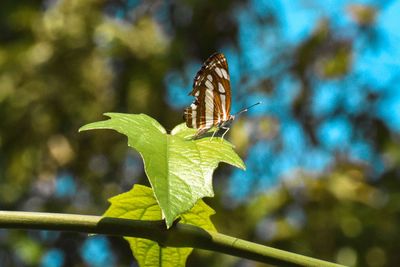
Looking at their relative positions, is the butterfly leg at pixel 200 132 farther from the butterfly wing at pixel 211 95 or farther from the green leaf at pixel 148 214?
the green leaf at pixel 148 214

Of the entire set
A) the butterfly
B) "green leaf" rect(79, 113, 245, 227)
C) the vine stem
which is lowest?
the vine stem

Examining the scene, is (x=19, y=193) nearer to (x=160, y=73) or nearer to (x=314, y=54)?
(x=160, y=73)

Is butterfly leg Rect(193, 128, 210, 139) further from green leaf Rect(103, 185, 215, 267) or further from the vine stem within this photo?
the vine stem

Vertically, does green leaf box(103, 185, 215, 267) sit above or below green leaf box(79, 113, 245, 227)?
below

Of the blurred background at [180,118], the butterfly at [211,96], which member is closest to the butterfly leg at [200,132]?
the butterfly at [211,96]

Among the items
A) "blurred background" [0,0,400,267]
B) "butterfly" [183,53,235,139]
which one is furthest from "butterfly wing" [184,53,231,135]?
"blurred background" [0,0,400,267]

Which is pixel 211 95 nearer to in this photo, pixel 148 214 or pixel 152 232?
pixel 148 214

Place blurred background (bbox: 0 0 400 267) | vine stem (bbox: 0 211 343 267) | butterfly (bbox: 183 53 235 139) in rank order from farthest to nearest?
Result: blurred background (bbox: 0 0 400 267) < butterfly (bbox: 183 53 235 139) < vine stem (bbox: 0 211 343 267)

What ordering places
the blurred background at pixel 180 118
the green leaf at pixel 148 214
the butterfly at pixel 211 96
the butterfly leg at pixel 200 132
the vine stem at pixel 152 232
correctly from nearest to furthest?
the vine stem at pixel 152 232
the green leaf at pixel 148 214
the butterfly leg at pixel 200 132
the butterfly at pixel 211 96
the blurred background at pixel 180 118

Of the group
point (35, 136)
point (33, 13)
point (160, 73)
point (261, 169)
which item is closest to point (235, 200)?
point (261, 169)
